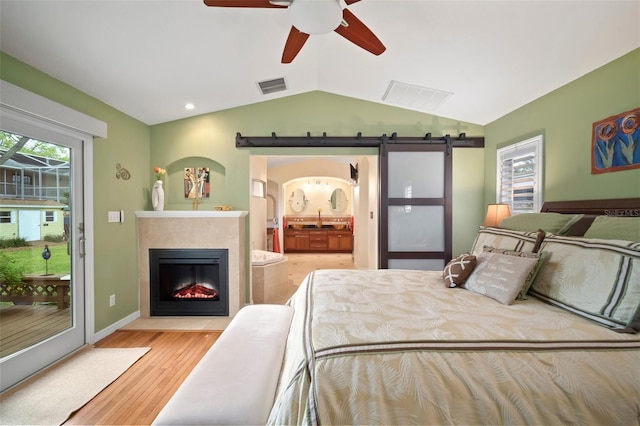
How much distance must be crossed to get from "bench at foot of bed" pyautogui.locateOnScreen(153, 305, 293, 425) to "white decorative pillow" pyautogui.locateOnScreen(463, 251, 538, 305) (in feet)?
4.26

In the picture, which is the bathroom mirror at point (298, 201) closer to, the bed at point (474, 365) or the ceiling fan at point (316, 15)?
the ceiling fan at point (316, 15)

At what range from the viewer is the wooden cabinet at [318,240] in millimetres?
7995

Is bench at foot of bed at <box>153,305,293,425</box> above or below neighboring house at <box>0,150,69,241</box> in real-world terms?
below

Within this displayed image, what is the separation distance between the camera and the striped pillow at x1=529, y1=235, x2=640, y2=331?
1.17 meters

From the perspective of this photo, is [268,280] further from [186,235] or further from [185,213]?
[185,213]

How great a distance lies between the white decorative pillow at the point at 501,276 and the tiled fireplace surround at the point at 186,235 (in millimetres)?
2562

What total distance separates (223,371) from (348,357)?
69 cm

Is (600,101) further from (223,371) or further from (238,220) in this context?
(238,220)

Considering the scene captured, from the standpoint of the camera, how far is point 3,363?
185 centimetres

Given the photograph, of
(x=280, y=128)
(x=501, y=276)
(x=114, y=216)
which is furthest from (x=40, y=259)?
(x=501, y=276)

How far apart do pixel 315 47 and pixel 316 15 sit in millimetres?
1284

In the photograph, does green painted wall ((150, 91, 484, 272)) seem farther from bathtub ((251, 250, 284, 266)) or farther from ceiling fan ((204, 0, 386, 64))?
ceiling fan ((204, 0, 386, 64))

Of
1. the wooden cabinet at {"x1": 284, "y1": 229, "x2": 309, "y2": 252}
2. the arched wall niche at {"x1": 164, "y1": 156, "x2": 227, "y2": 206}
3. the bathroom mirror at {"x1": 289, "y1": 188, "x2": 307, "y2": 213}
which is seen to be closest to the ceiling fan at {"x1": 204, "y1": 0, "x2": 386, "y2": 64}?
the arched wall niche at {"x1": 164, "y1": 156, "x2": 227, "y2": 206}

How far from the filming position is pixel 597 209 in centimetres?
200
